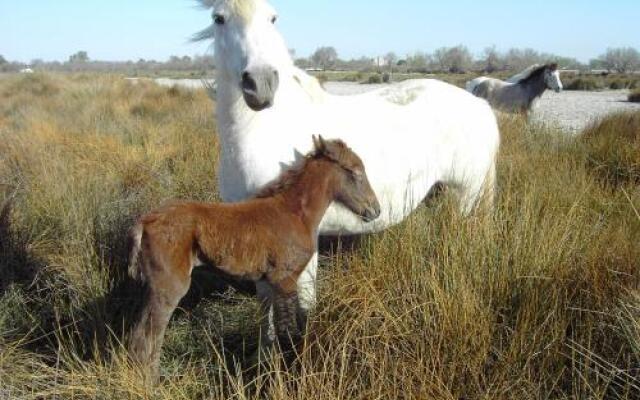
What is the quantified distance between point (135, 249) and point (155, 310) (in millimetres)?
301

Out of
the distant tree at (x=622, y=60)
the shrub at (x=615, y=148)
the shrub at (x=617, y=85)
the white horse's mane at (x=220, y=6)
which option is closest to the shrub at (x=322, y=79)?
the white horse's mane at (x=220, y=6)

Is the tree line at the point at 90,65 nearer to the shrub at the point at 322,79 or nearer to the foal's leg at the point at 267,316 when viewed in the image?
the shrub at the point at 322,79

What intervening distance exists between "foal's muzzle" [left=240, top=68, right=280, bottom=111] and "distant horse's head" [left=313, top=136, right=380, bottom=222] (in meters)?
0.45

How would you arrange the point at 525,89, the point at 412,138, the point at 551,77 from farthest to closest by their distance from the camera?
the point at 525,89 → the point at 551,77 → the point at 412,138

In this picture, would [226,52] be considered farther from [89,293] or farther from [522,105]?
[522,105]

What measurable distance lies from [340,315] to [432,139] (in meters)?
1.68

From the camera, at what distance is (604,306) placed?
7.93 feet

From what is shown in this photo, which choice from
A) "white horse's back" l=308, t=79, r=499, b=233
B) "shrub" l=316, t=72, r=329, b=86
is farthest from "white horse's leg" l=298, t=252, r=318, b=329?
"shrub" l=316, t=72, r=329, b=86

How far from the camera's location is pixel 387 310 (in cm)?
253

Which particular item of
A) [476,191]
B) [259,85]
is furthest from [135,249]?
[476,191]

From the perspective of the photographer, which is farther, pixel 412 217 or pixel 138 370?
pixel 412 217

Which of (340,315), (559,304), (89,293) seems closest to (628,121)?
(559,304)

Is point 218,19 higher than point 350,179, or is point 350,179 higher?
point 218,19

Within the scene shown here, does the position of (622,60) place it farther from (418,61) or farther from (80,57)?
(80,57)
